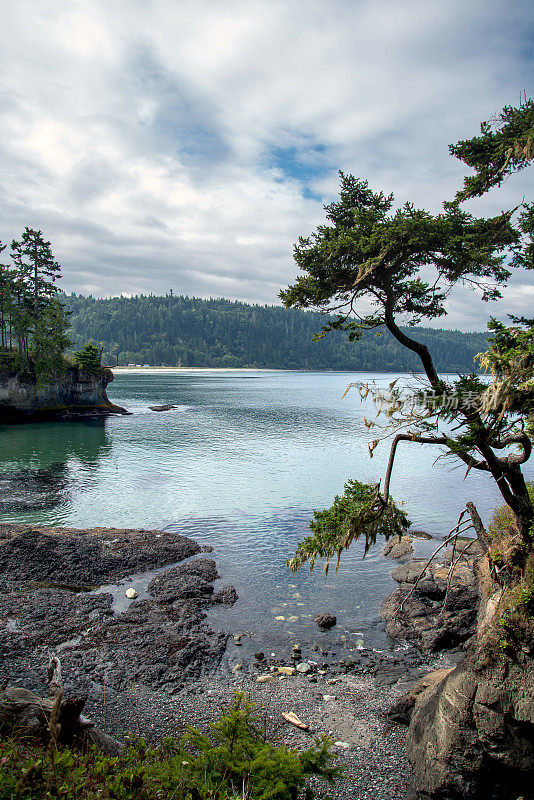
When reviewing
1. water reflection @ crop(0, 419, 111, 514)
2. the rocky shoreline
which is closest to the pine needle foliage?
the rocky shoreline

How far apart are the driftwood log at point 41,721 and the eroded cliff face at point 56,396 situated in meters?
67.5

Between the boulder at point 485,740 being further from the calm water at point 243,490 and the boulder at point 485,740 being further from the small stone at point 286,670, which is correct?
the calm water at point 243,490

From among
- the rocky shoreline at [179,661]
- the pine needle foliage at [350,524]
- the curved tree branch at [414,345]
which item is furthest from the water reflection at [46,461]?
the curved tree branch at [414,345]

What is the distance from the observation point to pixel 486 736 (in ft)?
28.8

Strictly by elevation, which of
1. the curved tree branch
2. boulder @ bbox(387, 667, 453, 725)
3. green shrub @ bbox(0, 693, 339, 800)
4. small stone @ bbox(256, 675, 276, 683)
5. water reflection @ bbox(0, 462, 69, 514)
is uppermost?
the curved tree branch

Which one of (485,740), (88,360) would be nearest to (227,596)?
(485,740)

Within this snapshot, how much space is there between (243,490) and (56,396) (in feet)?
172

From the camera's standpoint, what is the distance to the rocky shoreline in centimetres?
1066

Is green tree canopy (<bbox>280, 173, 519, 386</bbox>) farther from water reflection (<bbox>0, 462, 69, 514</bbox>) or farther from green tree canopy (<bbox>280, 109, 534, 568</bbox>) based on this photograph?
water reflection (<bbox>0, 462, 69, 514</bbox>)

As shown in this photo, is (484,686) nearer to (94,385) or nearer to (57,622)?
(57,622)

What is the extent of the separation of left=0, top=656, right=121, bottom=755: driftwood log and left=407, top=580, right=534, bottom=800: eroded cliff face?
6.70m

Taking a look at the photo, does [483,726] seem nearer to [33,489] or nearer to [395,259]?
[395,259]

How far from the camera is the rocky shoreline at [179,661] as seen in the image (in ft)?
35.0

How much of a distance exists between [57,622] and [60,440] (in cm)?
4375
